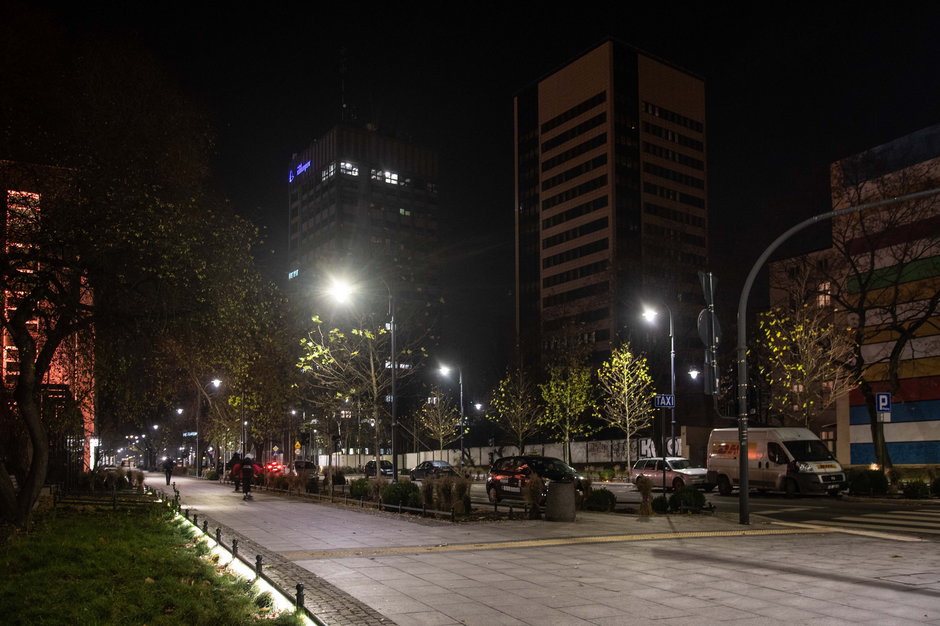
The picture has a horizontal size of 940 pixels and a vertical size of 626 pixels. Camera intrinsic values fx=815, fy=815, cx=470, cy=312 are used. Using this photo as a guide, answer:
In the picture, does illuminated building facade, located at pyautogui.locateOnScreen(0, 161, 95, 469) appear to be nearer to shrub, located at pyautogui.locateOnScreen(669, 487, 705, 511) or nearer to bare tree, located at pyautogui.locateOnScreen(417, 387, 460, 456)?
shrub, located at pyautogui.locateOnScreen(669, 487, 705, 511)

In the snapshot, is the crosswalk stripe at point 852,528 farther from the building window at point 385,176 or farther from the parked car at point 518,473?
the building window at point 385,176

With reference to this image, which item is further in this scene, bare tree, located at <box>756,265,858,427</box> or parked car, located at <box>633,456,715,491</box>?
bare tree, located at <box>756,265,858,427</box>

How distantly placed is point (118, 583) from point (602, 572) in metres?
6.24

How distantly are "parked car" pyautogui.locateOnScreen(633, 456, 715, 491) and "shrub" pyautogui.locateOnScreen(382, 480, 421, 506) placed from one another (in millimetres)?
13507

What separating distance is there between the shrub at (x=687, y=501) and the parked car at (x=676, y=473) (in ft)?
38.3

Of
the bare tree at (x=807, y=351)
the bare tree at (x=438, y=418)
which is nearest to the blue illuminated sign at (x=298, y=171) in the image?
the bare tree at (x=438, y=418)

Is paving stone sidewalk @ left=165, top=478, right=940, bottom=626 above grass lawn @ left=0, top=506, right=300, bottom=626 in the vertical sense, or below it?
Answer: below

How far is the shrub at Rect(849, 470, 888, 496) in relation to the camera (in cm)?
2748

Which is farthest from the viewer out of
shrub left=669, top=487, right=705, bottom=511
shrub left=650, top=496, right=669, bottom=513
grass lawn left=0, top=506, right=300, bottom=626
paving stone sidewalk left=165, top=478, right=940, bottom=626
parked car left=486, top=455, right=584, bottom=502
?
parked car left=486, top=455, right=584, bottom=502

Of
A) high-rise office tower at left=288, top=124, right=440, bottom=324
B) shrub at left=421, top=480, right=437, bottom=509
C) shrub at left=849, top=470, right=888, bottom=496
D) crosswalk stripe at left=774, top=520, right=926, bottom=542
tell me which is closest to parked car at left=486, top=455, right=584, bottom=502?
shrub at left=421, top=480, right=437, bottom=509

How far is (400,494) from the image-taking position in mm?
22000

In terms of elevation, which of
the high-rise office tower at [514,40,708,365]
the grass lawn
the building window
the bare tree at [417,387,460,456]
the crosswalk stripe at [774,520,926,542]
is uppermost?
the building window

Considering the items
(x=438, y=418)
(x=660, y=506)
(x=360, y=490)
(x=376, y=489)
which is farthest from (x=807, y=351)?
(x=438, y=418)

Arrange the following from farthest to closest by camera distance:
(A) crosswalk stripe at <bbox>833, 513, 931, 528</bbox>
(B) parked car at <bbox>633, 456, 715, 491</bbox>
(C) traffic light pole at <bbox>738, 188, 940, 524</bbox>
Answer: (B) parked car at <bbox>633, 456, 715, 491</bbox> < (A) crosswalk stripe at <bbox>833, 513, 931, 528</bbox> < (C) traffic light pole at <bbox>738, 188, 940, 524</bbox>
